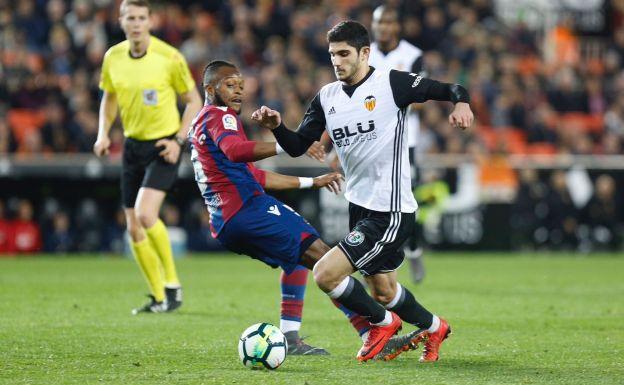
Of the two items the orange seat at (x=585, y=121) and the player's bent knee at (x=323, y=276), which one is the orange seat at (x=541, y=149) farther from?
the player's bent knee at (x=323, y=276)

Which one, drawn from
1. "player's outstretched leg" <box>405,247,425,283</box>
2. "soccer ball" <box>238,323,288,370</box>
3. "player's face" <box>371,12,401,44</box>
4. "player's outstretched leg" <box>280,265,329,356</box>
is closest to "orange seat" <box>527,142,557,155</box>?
"player's outstretched leg" <box>405,247,425,283</box>

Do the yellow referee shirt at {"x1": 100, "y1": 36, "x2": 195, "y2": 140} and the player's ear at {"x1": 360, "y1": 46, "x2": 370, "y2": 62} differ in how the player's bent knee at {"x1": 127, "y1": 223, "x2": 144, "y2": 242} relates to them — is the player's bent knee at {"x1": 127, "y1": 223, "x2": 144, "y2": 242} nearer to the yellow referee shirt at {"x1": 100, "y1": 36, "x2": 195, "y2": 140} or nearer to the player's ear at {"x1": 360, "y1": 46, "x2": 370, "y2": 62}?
the yellow referee shirt at {"x1": 100, "y1": 36, "x2": 195, "y2": 140}

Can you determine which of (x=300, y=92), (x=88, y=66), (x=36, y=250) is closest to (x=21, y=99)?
(x=88, y=66)

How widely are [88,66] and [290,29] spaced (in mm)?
4320

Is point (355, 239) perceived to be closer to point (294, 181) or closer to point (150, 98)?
point (294, 181)

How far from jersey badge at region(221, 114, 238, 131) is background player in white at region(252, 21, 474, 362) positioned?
388mm

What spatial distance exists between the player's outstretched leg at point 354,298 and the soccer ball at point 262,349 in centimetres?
43

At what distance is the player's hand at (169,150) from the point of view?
10031 millimetres

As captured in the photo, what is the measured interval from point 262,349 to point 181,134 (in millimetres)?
3755

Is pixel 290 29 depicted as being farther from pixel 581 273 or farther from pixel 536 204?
pixel 581 273

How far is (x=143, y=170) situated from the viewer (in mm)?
10328

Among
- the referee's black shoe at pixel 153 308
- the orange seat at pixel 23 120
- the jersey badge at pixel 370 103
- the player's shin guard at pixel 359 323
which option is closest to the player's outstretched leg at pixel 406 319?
the player's shin guard at pixel 359 323

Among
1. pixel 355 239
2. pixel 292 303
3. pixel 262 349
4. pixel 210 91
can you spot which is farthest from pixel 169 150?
pixel 262 349

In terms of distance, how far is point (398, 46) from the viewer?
11617 mm
